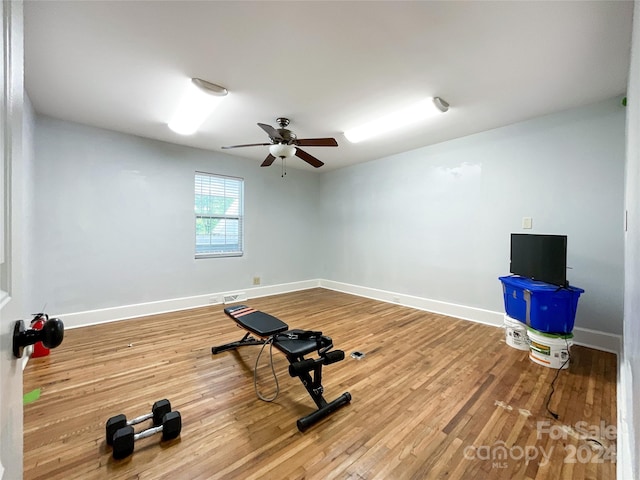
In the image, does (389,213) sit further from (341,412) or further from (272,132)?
(341,412)

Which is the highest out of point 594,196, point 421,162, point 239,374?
point 421,162

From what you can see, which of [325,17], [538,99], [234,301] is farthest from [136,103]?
[538,99]

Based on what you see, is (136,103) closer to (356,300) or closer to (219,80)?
(219,80)

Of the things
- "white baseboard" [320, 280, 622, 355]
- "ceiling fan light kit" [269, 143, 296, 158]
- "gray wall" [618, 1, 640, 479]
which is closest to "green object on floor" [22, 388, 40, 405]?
"ceiling fan light kit" [269, 143, 296, 158]

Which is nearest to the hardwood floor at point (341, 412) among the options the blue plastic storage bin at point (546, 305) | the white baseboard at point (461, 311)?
the white baseboard at point (461, 311)

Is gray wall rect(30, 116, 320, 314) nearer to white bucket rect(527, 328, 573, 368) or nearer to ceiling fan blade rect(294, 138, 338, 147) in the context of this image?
ceiling fan blade rect(294, 138, 338, 147)

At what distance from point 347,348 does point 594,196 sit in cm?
309

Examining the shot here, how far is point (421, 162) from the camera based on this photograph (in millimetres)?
4344

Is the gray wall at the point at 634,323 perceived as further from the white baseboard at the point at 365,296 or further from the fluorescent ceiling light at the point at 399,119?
the fluorescent ceiling light at the point at 399,119

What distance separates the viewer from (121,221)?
3.78 m

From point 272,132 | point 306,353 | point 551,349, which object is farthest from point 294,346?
point 551,349

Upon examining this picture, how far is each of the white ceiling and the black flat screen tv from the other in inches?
56.8

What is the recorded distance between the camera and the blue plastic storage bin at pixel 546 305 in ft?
8.09

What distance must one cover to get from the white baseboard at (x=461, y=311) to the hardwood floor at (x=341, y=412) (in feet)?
0.47
